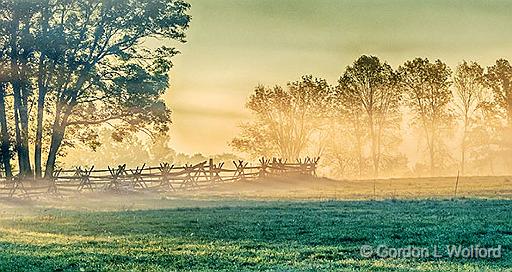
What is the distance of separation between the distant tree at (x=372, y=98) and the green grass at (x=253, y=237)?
57.1 m

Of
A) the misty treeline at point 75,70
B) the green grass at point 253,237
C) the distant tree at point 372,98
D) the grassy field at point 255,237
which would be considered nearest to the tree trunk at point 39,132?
the misty treeline at point 75,70

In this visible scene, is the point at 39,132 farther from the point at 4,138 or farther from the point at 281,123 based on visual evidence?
the point at 281,123

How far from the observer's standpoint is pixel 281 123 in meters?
96.5

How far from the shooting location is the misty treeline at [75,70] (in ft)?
169

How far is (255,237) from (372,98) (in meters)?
69.7

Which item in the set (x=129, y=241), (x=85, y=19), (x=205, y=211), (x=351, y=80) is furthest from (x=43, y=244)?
(x=351, y=80)

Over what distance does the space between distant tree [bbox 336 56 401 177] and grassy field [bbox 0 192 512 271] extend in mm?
56445

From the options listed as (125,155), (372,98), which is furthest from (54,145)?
(125,155)

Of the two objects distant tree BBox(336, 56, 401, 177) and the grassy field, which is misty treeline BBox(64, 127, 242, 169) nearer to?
distant tree BBox(336, 56, 401, 177)

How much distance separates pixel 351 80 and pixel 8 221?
63141 millimetres

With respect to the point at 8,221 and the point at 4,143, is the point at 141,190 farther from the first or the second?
the point at 8,221

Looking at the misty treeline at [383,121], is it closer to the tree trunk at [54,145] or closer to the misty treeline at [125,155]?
the tree trunk at [54,145]

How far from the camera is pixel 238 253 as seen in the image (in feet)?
55.9

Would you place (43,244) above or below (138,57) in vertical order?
below
